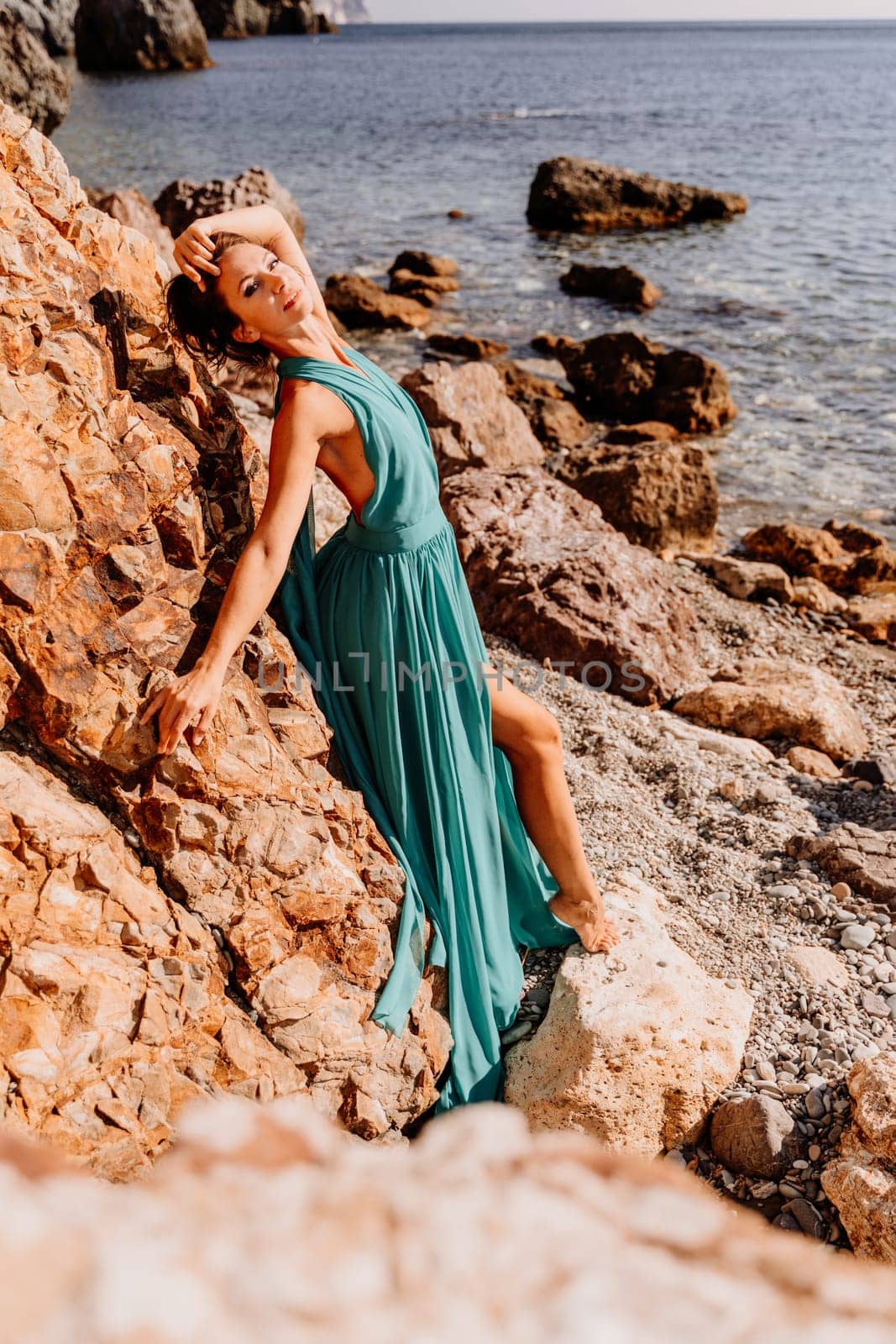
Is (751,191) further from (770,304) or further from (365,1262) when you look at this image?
(365,1262)

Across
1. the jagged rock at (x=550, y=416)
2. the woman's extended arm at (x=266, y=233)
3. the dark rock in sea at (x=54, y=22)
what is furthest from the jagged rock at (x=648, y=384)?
the dark rock in sea at (x=54, y=22)

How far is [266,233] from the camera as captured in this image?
3205 mm

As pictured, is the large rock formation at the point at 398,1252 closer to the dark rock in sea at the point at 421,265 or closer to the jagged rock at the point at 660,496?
the jagged rock at the point at 660,496

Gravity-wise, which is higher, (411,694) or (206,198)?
(206,198)

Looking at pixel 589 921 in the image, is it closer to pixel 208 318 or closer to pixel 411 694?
pixel 411 694

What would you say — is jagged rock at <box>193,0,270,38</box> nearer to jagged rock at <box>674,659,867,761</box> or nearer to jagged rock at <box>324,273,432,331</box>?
jagged rock at <box>324,273,432,331</box>

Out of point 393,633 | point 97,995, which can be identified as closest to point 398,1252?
point 97,995

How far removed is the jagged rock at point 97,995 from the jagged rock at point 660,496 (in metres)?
6.49

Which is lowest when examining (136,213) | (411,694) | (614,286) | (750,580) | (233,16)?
(750,580)

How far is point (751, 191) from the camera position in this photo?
28531 mm

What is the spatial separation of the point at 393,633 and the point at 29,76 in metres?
31.0

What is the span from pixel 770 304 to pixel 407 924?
16.9 m

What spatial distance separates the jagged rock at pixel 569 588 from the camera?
5816 mm

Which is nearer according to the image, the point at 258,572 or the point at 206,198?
the point at 258,572
